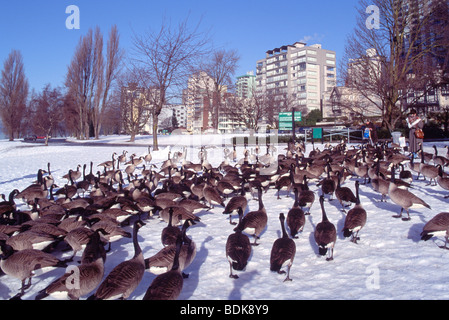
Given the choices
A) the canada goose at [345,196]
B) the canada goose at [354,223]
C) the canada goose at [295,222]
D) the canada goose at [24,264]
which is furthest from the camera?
the canada goose at [345,196]

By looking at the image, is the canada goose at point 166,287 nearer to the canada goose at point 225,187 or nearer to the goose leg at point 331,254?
the goose leg at point 331,254

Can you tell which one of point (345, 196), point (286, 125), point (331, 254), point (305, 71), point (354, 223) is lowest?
point (331, 254)

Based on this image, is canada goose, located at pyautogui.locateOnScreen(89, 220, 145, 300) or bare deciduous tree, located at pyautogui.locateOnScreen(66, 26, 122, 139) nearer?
canada goose, located at pyautogui.locateOnScreen(89, 220, 145, 300)

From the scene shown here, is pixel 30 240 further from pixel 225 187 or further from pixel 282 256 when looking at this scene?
pixel 225 187

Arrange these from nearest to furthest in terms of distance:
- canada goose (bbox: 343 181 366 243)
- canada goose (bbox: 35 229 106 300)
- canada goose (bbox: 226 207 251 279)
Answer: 1. canada goose (bbox: 35 229 106 300)
2. canada goose (bbox: 226 207 251 279)
3. canada goose (bbox: 343 181 366 243)

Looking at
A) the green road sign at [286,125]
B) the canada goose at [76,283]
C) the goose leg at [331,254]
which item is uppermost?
the green road sign at [286,125]

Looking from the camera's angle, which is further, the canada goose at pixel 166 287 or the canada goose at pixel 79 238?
the canada goose at pixel 79 238

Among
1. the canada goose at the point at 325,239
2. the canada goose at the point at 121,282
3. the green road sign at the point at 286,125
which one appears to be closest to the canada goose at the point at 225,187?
the canada goose at the point at 325,239

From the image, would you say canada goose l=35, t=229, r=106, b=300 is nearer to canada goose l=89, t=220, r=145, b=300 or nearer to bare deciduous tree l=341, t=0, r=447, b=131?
canada goose l=89, t=220, r=145, b=300

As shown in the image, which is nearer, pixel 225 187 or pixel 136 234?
pixel 136 234

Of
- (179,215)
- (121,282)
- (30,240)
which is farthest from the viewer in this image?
(179,215)

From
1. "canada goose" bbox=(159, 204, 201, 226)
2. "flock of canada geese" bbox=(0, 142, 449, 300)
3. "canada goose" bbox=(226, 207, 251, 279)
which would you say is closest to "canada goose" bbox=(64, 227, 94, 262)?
"flock of canada geese" bbox=(0, 142, 449, 300)

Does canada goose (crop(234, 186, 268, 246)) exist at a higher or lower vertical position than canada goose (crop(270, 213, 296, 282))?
higher

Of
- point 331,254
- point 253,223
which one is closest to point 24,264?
point 253,223
